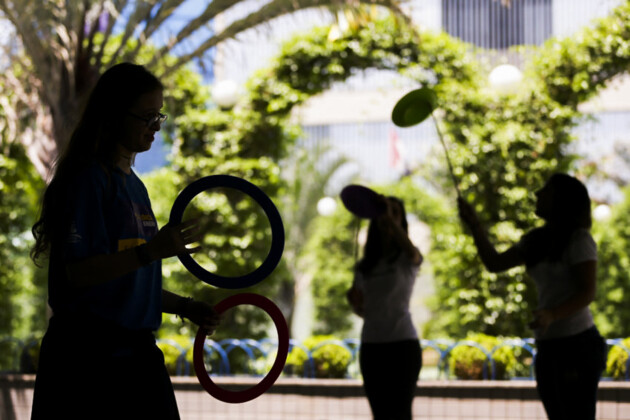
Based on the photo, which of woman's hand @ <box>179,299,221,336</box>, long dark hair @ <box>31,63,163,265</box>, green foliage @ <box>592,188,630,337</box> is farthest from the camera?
green foliage @ <box>592,188,630,337</box>

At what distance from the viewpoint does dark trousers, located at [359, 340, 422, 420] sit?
348 centimetres

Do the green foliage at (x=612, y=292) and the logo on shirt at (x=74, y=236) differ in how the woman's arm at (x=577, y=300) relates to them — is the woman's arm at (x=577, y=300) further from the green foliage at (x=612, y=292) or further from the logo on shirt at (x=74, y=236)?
the green foliage at (x=612, y=292)

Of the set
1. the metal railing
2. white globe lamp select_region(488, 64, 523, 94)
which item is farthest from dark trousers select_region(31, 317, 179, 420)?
white globe lamp select_region(488, 64, 523, 94)

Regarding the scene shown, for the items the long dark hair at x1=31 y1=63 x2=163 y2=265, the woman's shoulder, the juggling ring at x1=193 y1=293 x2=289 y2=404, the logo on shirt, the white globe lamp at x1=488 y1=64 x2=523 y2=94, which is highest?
the white globe lamp at x1=488 y1=64 x2=523 y2=94

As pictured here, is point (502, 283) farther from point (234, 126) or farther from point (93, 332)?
point (93, 332)

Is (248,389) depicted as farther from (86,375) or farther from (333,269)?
(333,269)

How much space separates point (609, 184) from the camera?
2150 cm

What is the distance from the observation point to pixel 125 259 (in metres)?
1.61

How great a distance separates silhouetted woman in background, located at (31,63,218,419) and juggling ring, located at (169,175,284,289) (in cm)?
20

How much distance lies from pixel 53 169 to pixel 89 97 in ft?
0.59

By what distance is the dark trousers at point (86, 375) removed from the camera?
1667 millimetres

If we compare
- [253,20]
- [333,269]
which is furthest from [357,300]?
[333,269]

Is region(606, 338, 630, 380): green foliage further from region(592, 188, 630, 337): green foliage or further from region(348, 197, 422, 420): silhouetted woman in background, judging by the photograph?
region(592, 188, 630, 337): green foliage

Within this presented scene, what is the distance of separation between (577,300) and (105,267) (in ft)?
6.31
